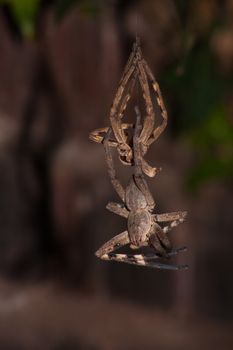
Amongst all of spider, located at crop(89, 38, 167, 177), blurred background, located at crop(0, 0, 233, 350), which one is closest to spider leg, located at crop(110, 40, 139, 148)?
spider, located at crop(89, 38, 167, 177)

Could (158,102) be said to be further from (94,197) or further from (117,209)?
(94,197)

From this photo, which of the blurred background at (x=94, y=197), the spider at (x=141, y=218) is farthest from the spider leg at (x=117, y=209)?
the blurred background at (x=94, y=197)

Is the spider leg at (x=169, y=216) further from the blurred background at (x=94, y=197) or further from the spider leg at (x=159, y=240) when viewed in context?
the blurred background at (x=94, y=197)

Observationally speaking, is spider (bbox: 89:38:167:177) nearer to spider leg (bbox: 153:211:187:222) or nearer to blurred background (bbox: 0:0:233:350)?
spider leg (bbox: 153:211:187:222)

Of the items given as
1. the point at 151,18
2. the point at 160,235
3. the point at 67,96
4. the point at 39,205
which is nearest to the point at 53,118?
the point at 67,96

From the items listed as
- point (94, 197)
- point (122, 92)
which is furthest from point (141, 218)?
point (94, 197)

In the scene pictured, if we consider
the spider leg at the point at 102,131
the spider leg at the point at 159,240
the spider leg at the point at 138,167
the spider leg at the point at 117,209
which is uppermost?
the spider leg at the point at 102,131

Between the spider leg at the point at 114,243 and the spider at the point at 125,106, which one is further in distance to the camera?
the spider leg at the point at 114,243

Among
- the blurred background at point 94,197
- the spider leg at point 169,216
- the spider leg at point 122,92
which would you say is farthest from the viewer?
the blurred background at point 94,197
